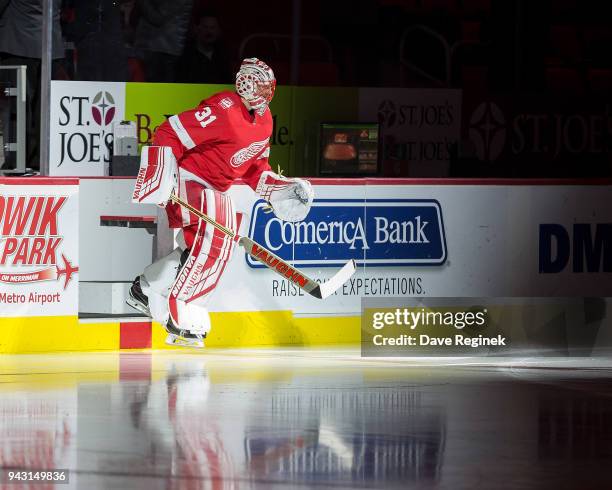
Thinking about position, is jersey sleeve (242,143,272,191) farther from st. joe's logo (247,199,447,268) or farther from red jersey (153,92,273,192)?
st. joe's logo (247,199,447,268)

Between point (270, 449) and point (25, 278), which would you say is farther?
point (25, 278)

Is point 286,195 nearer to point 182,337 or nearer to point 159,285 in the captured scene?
point 159,285

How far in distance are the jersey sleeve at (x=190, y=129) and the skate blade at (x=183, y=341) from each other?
3.72ft

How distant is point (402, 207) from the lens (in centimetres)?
1037

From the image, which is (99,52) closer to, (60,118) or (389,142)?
(60,118)

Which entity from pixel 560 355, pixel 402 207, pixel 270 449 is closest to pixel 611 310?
pixel 560 355

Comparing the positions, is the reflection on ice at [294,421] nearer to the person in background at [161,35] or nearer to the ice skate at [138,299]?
the ice skate at [138,299]

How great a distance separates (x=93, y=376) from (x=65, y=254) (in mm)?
1259

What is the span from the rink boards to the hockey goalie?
0.32 meters

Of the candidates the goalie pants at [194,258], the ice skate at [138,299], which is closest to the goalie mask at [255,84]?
the goalie pants at [194,258]

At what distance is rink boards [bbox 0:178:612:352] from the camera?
957 centimetres

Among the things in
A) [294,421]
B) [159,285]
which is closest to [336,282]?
[159,285]

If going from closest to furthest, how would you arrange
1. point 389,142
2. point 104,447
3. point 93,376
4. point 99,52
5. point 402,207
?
point 104,447, point 93,376, point 402,207, point 99,52, point 389,142

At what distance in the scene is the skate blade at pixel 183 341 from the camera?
9578 millimetres
